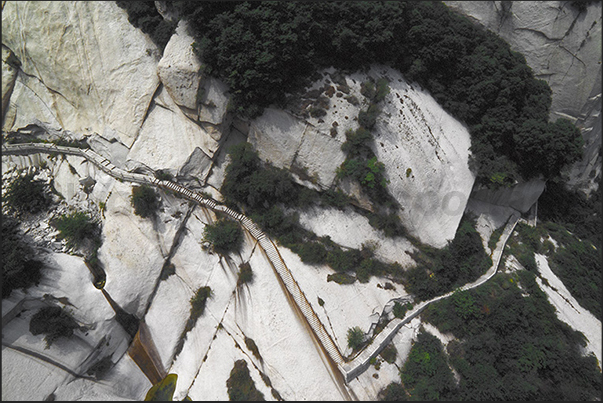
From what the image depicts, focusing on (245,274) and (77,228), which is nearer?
(77,228)

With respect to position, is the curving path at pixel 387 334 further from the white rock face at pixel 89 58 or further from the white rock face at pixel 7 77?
the white rock face at pixel 7 77

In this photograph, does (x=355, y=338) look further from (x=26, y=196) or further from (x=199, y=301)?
(x=26, y=196)

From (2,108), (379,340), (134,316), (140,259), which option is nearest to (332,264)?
(379,340)

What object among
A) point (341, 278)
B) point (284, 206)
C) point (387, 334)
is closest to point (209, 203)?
point (284, 206)

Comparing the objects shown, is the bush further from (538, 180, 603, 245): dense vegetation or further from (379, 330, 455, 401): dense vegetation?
(538, 180, 603, 245): dense vegetation

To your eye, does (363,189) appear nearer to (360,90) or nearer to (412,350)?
(360,90)

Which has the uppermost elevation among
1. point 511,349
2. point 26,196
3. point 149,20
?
point 149,20
